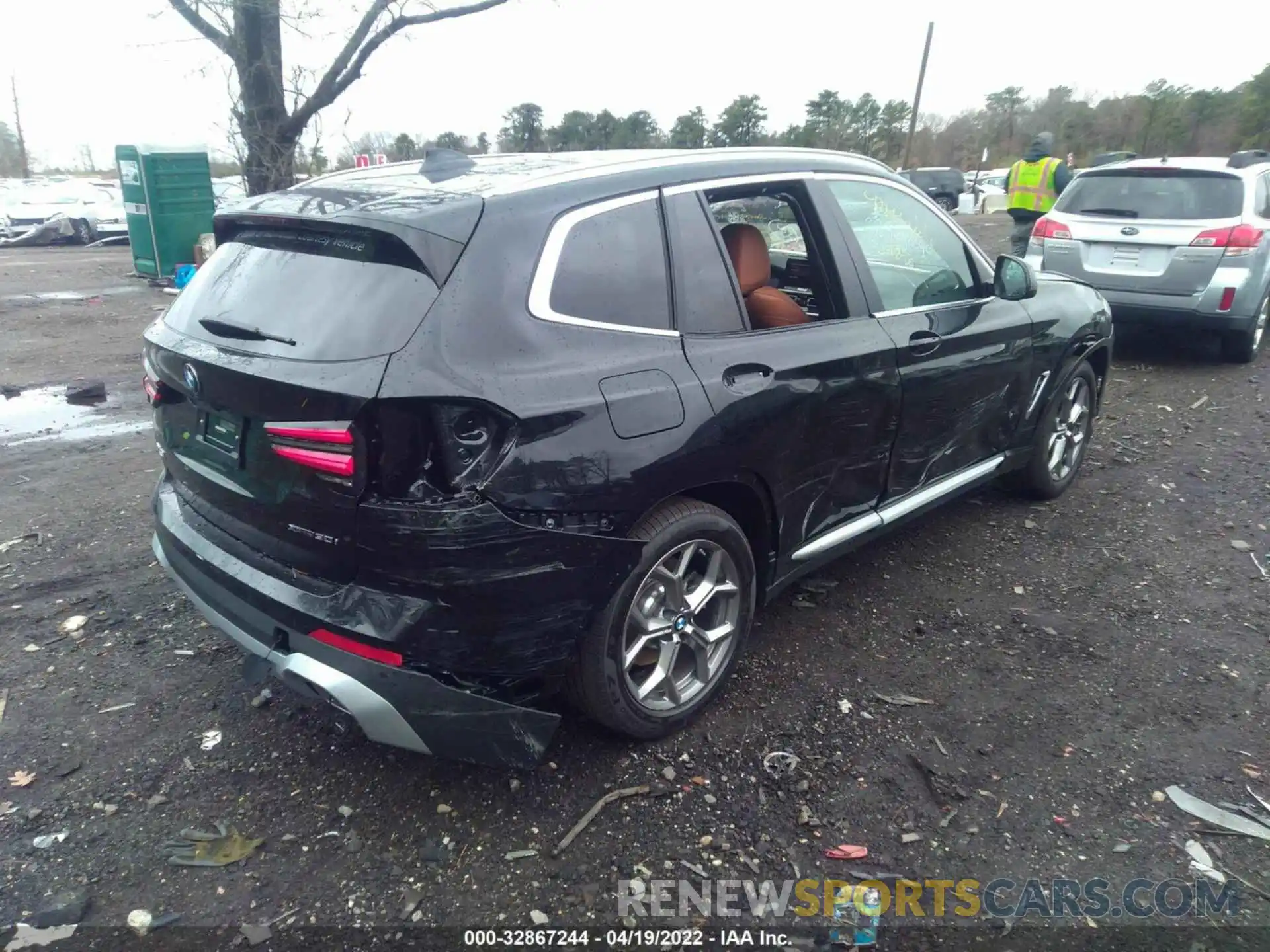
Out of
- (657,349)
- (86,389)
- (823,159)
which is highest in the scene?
(823,159)

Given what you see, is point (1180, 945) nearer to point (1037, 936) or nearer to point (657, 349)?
point (1037, 936)

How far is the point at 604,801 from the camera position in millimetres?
2809

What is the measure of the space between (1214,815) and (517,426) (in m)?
2.43

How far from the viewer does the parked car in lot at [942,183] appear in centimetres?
2636

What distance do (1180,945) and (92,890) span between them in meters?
2.92

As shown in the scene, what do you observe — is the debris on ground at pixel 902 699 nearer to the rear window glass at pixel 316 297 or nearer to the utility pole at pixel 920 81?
the rear window glass at pixel 316 297

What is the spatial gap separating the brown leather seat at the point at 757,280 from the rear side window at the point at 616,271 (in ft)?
1.77

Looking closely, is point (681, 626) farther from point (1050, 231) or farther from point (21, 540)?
point (1050, 231)

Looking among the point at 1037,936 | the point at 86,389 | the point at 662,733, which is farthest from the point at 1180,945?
the point at 86,389

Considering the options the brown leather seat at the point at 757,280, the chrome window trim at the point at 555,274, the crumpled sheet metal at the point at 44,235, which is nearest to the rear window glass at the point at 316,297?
the chrome window trim at the point at 555,274

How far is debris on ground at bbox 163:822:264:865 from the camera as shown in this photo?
2564mm

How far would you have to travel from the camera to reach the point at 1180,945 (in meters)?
2.33

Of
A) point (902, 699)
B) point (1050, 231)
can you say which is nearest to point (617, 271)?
point (902, 699)

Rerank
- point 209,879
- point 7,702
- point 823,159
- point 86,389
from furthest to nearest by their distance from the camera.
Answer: point 86,389 → point 823,159 → point 7,702 → point 209,879
